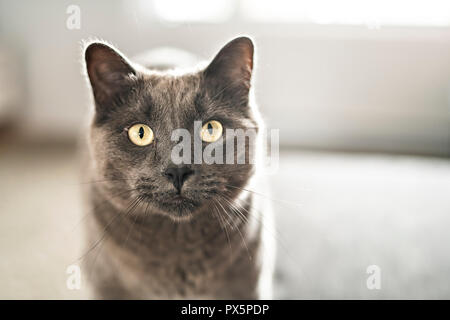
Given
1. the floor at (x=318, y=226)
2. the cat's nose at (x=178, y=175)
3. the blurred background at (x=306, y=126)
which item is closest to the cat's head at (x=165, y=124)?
the cat's nose at (x=178, y=175)

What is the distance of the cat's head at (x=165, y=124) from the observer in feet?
2.70

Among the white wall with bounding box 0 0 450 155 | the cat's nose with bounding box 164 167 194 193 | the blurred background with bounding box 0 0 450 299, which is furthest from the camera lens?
the white wall with bounding box 0 0 450 155

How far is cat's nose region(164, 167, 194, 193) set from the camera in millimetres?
788

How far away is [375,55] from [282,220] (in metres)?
1.00

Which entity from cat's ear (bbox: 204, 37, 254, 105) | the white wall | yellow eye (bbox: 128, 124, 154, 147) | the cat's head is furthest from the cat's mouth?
the white wall

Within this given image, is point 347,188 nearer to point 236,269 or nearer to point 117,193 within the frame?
point 236,269

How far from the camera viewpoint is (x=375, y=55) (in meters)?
1.98

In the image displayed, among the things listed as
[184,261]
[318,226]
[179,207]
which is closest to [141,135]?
[179,207]

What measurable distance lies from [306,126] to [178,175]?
1501 mm

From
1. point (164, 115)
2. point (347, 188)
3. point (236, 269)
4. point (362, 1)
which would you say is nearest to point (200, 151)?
point (164, 115)

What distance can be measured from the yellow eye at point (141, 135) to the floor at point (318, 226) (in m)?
0.40

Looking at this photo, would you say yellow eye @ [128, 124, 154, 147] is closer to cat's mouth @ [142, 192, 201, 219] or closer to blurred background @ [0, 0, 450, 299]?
cat's mouth @ [142, 192, 201, 219]

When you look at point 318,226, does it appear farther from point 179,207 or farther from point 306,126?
point 179,207

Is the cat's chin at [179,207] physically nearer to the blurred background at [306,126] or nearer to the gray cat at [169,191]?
the gray cat at [169,191]
